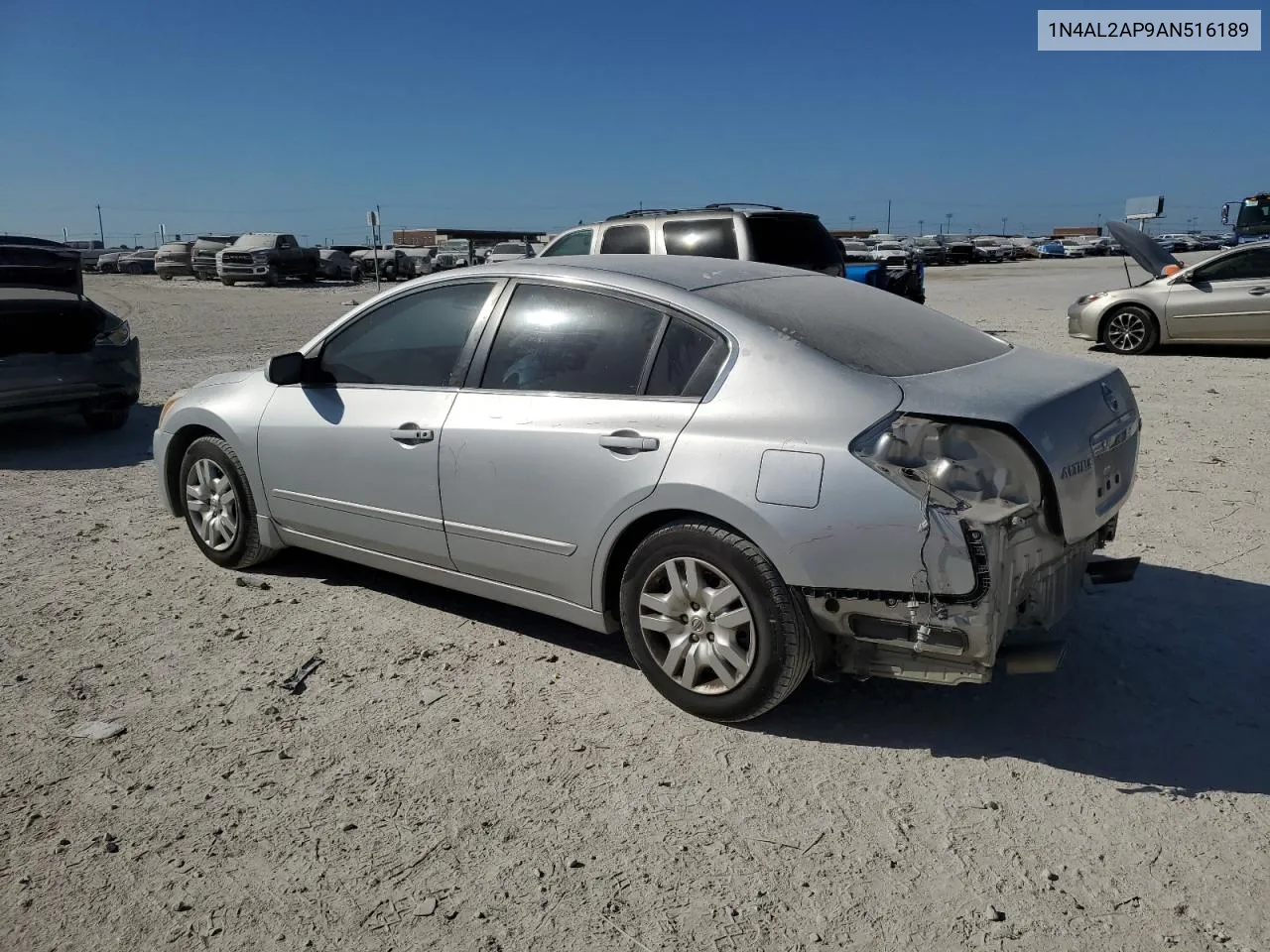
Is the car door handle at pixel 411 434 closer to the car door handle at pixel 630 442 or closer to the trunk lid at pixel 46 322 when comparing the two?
the car door handle at pixel 630 442

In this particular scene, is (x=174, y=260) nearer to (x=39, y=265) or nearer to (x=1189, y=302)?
(x=39, y=265)

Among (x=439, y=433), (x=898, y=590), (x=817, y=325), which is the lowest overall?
(x=898, y=590)

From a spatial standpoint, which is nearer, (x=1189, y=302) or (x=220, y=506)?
(x=220, y=506)

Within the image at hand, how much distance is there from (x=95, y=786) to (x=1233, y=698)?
3846 millimetres

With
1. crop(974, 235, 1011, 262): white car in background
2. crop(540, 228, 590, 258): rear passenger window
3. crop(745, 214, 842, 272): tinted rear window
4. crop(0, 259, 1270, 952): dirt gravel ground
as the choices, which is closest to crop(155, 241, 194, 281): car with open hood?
crop(540, 228, 590, 258): rear passenger window

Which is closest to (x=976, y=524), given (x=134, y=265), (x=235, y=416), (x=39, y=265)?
(x=235, y=416)

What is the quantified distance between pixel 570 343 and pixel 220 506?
2.33 meters

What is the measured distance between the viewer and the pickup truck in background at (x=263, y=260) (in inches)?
1432

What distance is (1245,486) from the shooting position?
255 inches

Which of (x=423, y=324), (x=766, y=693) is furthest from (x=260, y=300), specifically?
(x=766, y=693)

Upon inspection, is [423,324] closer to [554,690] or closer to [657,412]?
[657,412]

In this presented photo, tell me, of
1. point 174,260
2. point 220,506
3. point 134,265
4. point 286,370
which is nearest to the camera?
point 286,370

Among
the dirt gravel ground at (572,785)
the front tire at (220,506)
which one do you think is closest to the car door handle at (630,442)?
the dirt gravel ground at (572,785)

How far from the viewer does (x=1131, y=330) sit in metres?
13.4
